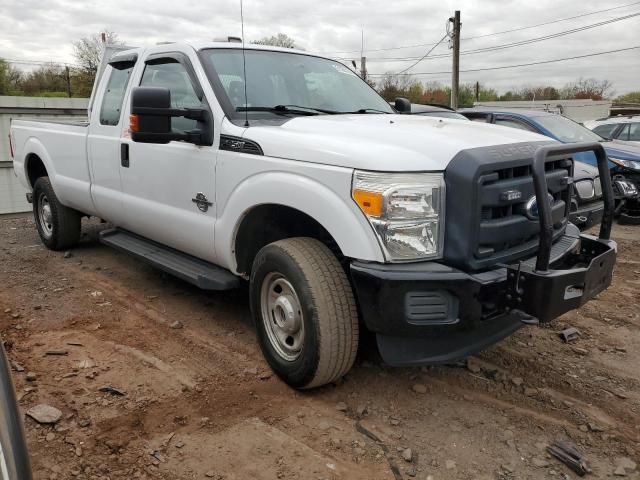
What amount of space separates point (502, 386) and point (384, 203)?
152cm

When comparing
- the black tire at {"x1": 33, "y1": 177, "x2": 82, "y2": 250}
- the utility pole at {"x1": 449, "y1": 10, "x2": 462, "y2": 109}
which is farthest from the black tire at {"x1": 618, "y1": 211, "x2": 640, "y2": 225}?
the utility pole at {"x1": 449, "y1": 10, "x2": 462, "y2": 109}

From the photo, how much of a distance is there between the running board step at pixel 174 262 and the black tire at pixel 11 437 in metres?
2.24

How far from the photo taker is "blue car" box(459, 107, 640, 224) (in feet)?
28.0

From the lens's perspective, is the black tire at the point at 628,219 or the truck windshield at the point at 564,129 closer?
the black tire at the point at 628,219

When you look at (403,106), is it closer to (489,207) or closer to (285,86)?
(285,86)

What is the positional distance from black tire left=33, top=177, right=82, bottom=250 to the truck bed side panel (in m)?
0.21

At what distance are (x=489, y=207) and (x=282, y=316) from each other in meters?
1.36

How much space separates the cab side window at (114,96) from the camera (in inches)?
190

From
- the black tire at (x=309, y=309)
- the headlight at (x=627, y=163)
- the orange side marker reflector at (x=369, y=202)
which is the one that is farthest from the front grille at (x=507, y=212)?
the headlight at (x=627, y=163)

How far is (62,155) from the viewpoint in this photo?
5730 mm

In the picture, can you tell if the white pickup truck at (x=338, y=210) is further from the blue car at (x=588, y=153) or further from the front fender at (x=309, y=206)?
the blue car at (x=588, y=153)

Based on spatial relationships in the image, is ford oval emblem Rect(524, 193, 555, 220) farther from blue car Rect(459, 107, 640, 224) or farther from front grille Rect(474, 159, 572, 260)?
blue car Rect(459, 107, 640, 224)

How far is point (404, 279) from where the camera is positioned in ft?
8.85

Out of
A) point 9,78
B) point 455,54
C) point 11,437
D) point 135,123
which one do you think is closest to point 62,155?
point 135,123
